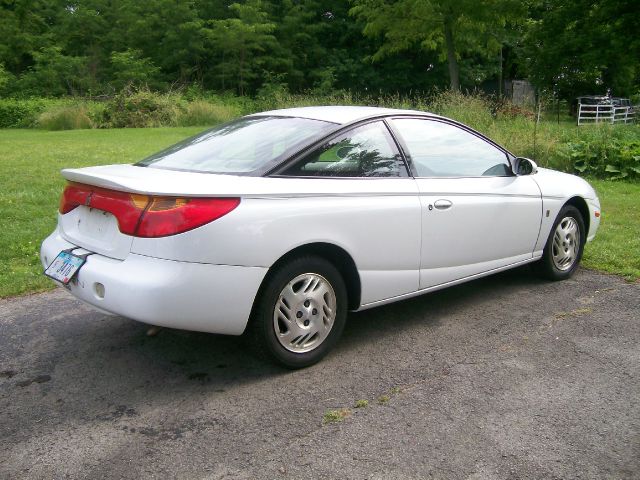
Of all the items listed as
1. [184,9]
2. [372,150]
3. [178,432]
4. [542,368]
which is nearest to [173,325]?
[178,432]

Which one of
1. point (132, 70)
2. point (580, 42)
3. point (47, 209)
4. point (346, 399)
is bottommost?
point (346, 399)

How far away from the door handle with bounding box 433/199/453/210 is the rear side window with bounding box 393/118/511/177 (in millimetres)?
205

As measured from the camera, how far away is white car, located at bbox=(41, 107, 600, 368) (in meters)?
3.12

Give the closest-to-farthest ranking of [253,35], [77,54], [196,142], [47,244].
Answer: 1. [47,244]
2. [196,142]
3. [253,35]
4. [77,54]

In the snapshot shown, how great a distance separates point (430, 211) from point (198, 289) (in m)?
1.71

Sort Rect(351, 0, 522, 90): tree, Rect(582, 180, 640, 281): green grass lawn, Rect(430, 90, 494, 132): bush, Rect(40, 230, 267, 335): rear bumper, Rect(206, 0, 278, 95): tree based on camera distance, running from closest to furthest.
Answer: Rect(40, 230, 267, 335): rear bumper
Rect(582, 180, 640, 281): green grass lawn
Rect(430, 90, 494, 132): bush
Rect(351, 0, 522, 90): tree
Rect(206, 0, 278, 95): tree

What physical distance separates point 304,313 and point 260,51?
1594 inches

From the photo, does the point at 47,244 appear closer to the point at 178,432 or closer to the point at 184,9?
the point at 178,432

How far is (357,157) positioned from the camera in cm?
392

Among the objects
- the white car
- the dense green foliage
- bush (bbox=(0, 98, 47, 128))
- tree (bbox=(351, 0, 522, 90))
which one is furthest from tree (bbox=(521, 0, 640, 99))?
the white car

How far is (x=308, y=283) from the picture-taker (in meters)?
3.51

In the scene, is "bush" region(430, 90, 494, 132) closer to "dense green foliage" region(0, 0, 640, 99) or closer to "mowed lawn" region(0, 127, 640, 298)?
"mowed lawn" region(0, 127, 640, 298)

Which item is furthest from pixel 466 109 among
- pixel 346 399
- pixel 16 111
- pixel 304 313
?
pixel 16 111

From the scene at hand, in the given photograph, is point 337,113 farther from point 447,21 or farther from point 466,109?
point 447,21
